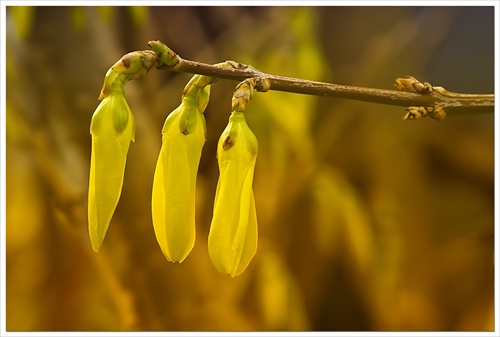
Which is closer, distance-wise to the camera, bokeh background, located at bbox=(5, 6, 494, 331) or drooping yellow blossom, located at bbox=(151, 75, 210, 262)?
drooping yellow blossom, located at bbox=(151, 75, 210, 262)

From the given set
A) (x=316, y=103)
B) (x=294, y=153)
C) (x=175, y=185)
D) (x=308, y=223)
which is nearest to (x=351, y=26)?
(x=316, y=103)

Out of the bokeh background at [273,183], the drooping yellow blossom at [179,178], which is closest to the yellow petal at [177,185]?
the drooping yellow blossom at [179,178]

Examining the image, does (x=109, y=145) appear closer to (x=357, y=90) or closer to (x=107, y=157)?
(x=107, y=157)

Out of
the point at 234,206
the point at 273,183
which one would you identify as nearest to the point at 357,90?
the point at 234,206

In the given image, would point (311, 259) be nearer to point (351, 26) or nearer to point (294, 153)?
point (294, 153)

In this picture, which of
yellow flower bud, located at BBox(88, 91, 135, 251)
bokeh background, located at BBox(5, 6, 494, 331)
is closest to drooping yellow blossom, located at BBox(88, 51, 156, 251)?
yellow flower bud, located at BBox(88, 91, 135, 251)

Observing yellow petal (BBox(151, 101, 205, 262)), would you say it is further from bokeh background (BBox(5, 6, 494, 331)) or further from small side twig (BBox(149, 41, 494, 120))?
bokeh background (BBox(5, 6, 494, 331))

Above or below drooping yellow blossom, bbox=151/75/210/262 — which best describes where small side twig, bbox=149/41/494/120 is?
above

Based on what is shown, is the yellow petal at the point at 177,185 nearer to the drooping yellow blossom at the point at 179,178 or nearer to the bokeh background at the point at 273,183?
the drooping yellow blossom at the point at 179,178
